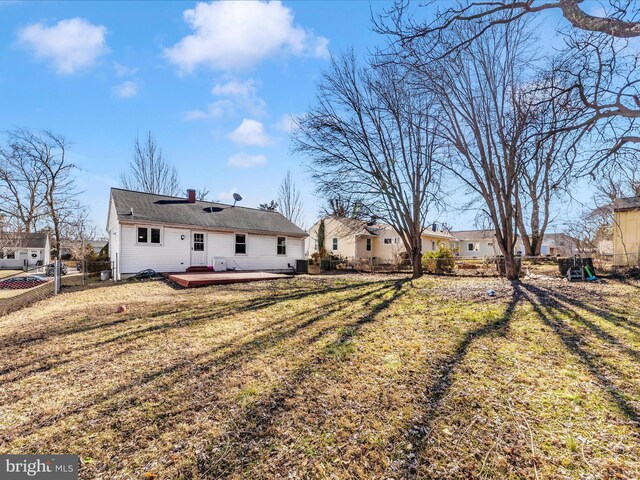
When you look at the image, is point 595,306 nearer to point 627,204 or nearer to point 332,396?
point 332,396

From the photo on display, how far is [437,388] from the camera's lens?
9.13 feet

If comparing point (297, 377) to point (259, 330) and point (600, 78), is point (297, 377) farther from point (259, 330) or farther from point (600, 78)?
point (600, 78)

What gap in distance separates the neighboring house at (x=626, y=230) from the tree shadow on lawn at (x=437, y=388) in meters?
13.6

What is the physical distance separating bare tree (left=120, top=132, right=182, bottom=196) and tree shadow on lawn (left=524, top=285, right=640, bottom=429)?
97.7ft

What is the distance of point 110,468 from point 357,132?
13.7 meters

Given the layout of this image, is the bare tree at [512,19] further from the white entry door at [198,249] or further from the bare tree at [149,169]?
the bare tree at [149,169]

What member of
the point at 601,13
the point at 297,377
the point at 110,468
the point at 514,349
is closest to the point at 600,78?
the point at 601,13

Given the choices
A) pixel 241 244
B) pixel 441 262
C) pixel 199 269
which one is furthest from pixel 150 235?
pixel 441 262

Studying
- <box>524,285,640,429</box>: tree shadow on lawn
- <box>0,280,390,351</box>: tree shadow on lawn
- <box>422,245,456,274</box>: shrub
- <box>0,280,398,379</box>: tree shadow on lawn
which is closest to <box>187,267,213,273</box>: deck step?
<box>0,280,390,351</box>: tree shadow on lawn

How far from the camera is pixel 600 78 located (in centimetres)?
571

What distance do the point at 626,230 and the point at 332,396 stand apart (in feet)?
60.4

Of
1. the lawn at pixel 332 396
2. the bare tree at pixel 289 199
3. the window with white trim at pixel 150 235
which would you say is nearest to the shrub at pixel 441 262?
the lawn at pixel 332 396

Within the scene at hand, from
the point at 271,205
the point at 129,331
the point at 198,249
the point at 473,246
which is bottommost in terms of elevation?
the point at 129,331

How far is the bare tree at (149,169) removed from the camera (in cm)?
2719
